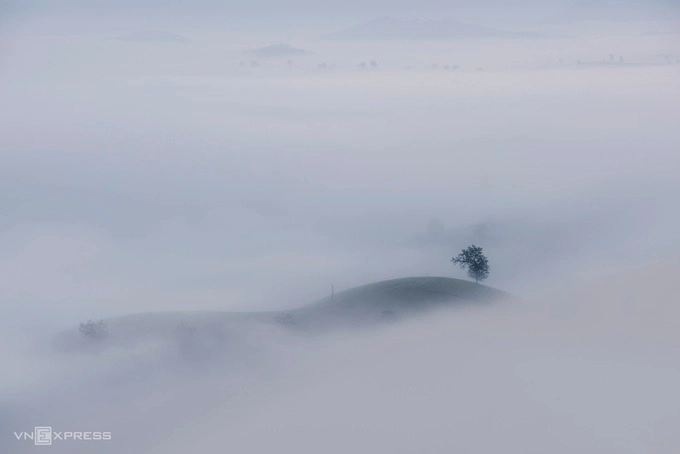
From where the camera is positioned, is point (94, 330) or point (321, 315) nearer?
point (94, 330)

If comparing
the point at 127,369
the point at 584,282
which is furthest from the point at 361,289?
the point at 127,369

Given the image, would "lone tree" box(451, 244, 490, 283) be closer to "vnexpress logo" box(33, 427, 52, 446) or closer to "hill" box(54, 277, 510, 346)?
"hill" box(54, 277, 510, 346)

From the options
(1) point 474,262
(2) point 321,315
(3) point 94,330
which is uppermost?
(1) point 474,262

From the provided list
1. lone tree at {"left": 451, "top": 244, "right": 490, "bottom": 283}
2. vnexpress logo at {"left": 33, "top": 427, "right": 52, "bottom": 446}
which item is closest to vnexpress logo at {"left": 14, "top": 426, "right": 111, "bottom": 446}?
vnexpress logo at {"left": 33, "top": 427, "right": 52, "bottom": 446}

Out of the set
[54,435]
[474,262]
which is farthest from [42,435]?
[474,262]

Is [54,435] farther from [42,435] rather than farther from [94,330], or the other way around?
[94,330]

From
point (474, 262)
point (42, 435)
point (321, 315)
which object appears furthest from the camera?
point (474, 262)

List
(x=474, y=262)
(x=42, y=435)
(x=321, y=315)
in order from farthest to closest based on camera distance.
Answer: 1. (x=474, y=262)
2. (x=321, y=315)
3. (x=42, y=435)
